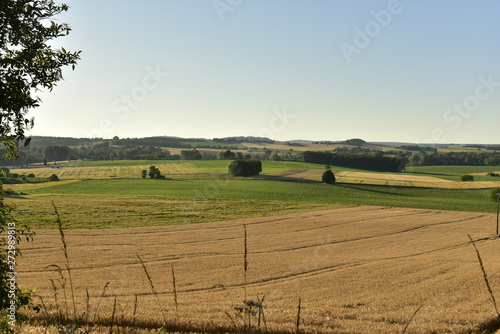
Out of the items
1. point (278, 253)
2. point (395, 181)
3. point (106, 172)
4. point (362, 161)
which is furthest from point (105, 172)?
point (278, 253)

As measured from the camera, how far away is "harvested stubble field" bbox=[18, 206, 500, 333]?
39.1ft

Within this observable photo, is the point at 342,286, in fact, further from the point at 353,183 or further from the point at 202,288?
the point at 353,183

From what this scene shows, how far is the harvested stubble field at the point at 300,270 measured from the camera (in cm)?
1192

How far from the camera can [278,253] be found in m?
30.0

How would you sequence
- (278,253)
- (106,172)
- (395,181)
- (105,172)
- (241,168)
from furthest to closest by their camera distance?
(105,172), (106,172), (241,168), (395,181), (278,253)

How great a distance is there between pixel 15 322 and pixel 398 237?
3614 cm

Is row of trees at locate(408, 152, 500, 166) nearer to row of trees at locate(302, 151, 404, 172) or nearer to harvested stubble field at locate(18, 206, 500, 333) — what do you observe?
row of trees at locate(302, 151, 404, 172)

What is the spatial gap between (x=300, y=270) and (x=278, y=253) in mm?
6394

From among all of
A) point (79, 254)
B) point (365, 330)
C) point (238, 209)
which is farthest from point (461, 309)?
point (238, 209)

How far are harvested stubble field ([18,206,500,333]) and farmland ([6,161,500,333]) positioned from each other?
9 centimetres

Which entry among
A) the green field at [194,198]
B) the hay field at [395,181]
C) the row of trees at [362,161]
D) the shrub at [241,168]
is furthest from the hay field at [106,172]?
the row of trees at [362,161]

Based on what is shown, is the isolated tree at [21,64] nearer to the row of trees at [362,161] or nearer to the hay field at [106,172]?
the hay field at [106,172]

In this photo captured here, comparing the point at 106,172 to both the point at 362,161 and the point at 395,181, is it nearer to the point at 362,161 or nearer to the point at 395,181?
the point at 395,181

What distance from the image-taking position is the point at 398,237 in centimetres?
3819
